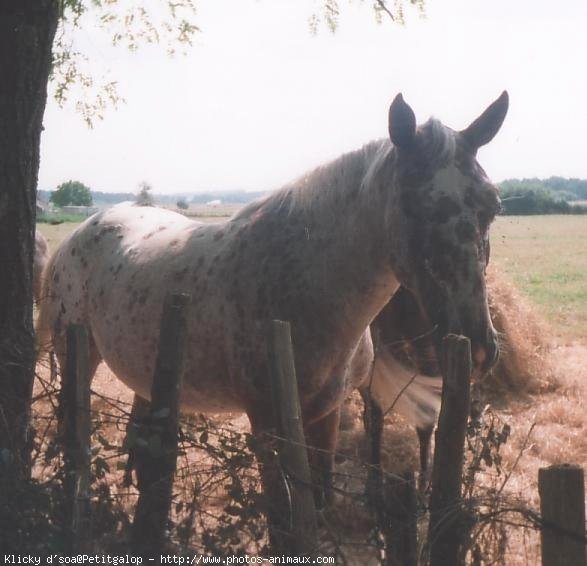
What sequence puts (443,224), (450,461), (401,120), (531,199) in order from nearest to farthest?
(450,461) → (443,224) → (401,120) → (531,199)

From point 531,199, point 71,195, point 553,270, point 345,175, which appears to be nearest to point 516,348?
point 345,175

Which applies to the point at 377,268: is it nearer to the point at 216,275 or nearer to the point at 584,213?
the point at 216,275

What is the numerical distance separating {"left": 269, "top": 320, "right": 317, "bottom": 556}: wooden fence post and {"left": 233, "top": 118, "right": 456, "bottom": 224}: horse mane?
120 cm

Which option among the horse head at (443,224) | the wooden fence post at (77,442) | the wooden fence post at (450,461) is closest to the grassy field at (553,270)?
the horse head at (443,224)

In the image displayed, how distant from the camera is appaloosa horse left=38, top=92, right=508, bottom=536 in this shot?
2.68 metres

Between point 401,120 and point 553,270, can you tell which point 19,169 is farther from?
point 553,270

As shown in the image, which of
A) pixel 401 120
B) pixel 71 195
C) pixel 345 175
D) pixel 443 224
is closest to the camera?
pixel 443 224

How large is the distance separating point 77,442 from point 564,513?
1.53 meters

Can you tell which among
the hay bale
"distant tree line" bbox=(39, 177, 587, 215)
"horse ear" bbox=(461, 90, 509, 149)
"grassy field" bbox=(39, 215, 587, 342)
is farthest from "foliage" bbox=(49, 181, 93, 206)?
"horse ear" bbox=(461, 90, 509, 149)

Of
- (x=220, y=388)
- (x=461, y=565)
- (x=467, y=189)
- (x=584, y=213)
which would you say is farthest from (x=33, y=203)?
(x=584, y=213)

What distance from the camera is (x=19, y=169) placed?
286 cm

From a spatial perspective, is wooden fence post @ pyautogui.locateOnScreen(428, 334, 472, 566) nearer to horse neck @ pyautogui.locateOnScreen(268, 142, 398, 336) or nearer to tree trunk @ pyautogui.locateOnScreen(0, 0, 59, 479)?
horse neck @ pyautogui.locateOnScreen(268, 142, 398, 336)

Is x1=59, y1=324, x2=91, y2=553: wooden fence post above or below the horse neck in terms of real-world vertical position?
below

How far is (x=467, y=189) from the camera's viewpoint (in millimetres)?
2719
